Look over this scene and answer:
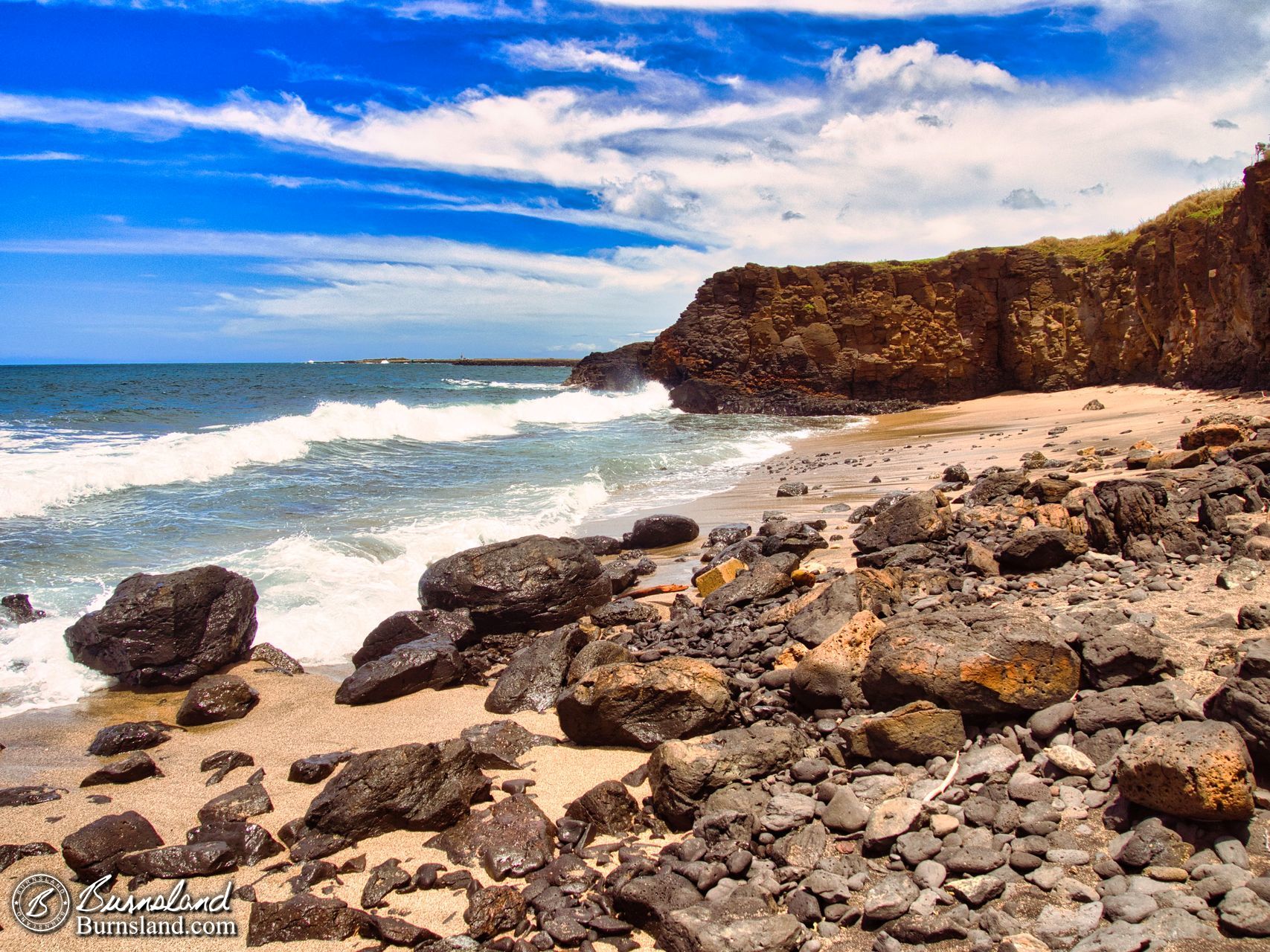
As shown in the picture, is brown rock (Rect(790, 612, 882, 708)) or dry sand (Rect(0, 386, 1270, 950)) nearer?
dry sand (Rect(0, 386, 1270, 950))

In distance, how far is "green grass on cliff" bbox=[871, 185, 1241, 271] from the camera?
2100 centimetres

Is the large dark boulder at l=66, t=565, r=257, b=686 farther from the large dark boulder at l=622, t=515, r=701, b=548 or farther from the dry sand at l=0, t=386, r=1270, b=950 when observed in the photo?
the large dark boulder at l=622, t=515, r=701, b=548

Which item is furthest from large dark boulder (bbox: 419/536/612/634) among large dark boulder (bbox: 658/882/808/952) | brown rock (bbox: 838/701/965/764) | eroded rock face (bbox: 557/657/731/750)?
large dark boulder (bbox: 658/882/808/952)

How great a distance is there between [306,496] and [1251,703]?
1359 cm

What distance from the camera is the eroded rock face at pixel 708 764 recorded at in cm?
366

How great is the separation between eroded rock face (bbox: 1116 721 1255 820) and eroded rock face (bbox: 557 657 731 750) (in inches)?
81.8

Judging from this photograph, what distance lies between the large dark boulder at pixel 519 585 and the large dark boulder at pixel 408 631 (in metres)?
0.32

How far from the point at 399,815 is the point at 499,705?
5.79 ft

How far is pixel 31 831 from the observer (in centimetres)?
384

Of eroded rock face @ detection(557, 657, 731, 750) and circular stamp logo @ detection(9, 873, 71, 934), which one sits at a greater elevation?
eroded rock face @ detection(557, 657, 731, 750)

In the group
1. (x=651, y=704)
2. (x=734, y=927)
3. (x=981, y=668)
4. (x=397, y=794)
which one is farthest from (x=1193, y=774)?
(x=397, y=794)

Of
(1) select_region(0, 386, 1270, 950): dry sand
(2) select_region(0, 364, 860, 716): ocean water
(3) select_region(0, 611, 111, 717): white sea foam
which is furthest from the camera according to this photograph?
(2) select_region(0, 364, 860, 716): ocean water

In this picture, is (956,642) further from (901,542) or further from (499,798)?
(901,542)

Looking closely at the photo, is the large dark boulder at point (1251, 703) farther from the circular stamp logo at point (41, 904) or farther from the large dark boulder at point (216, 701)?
the large dark boulder at point (216, 701)
